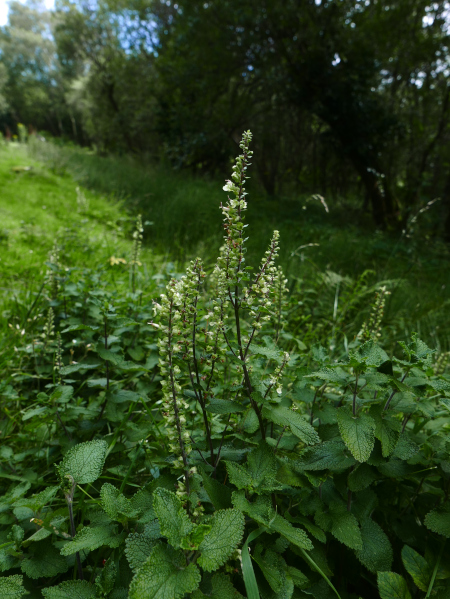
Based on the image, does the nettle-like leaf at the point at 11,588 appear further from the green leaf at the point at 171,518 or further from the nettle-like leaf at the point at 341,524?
the nettle-like leaf at the point at 341,524

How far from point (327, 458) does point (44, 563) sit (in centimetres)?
94

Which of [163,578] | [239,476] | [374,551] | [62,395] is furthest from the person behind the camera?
[62,395]

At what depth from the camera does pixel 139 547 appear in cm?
94

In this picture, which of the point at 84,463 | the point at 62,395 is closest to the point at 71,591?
the point at 84,463

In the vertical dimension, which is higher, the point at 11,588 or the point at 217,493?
the point at 217,493

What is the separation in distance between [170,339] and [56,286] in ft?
5.56

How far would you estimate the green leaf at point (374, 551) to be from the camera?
1.13 metres

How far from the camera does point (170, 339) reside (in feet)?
3.46

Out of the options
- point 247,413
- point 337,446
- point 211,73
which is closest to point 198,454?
point 247,413

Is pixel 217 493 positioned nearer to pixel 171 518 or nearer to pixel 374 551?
pixel 171 518

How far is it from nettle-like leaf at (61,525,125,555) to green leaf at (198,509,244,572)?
0.29m

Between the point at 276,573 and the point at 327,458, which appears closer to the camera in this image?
the point at 276,573

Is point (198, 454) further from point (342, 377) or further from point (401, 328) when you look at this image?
point (401, 328)

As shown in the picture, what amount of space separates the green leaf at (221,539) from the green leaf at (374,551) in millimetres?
524
